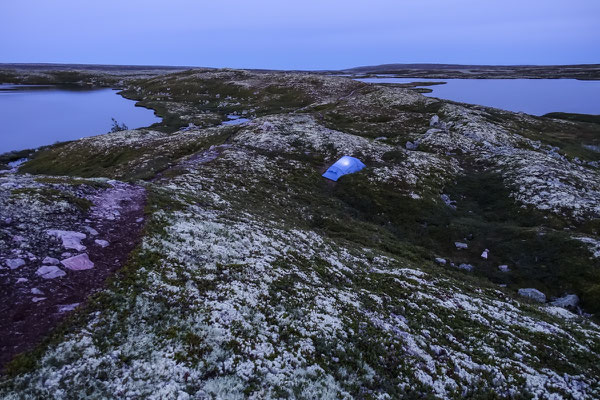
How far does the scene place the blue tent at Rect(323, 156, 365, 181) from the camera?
4619cm

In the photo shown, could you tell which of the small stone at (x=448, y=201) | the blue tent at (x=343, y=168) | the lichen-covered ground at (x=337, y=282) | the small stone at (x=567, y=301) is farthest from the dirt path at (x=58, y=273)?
the small stone at (x=448, y=201)

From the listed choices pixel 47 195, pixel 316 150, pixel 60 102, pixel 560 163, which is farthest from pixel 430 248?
pixel 60 102

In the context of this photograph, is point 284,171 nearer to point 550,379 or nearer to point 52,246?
point 52,246

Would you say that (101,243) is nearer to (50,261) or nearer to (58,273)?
(50,261)

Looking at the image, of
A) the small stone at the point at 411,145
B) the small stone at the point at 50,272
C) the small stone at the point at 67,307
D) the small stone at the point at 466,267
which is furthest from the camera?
the small stone at the point at 411,145

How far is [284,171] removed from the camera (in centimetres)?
4544

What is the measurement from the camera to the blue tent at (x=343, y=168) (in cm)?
4619

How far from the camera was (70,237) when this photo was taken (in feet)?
53.1

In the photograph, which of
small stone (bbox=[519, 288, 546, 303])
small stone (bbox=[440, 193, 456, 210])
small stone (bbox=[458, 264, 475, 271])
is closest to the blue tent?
small stone (bbox=[440, 193, 456, 210])

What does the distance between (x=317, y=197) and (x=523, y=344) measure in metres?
26.3

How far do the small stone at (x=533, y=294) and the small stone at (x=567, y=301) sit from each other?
82 centimetres

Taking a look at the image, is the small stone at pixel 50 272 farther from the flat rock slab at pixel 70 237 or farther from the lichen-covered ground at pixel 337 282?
the lichen-covered ground at pixel 337 282

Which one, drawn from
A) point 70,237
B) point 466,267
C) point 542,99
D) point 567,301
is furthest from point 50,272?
point 542,99

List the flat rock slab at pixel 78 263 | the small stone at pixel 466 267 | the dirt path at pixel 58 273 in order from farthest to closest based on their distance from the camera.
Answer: the small stone at pixel 466 267 → the flat rock slab at pixel 78 263 → the dirt path at pixel 58 273
